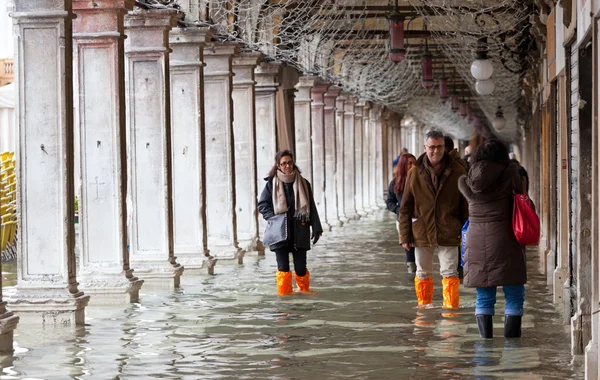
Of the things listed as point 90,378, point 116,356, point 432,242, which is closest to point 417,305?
point 432,242

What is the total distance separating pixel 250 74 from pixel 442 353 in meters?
11.4

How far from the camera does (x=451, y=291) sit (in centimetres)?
1206

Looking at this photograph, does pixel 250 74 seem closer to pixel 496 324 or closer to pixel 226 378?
pixel 496 324

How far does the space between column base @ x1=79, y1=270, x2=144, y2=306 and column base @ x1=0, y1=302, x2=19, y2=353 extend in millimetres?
3196

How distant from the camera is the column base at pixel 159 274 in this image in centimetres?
1480

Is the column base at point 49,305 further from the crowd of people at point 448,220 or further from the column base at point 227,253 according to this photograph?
the column base at point 227,253

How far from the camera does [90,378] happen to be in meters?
8.50

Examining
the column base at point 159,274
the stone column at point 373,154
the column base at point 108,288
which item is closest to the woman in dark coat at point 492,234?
the column base at point 108,288

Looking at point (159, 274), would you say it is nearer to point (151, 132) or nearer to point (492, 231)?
point (151, 132)

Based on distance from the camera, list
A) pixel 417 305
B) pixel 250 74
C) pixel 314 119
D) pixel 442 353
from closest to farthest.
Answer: pixel 442 353, pixel 417 305, pixel 250 74, pixel 314 119

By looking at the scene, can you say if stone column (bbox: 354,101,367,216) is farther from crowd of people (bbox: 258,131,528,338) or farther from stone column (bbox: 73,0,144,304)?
stone column (bbox: 73,0,144,304)

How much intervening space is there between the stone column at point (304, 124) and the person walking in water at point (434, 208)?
15.6 meters

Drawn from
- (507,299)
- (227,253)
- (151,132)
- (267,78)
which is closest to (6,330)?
(507,299)

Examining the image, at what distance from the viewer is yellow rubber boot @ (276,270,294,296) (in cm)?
1369
